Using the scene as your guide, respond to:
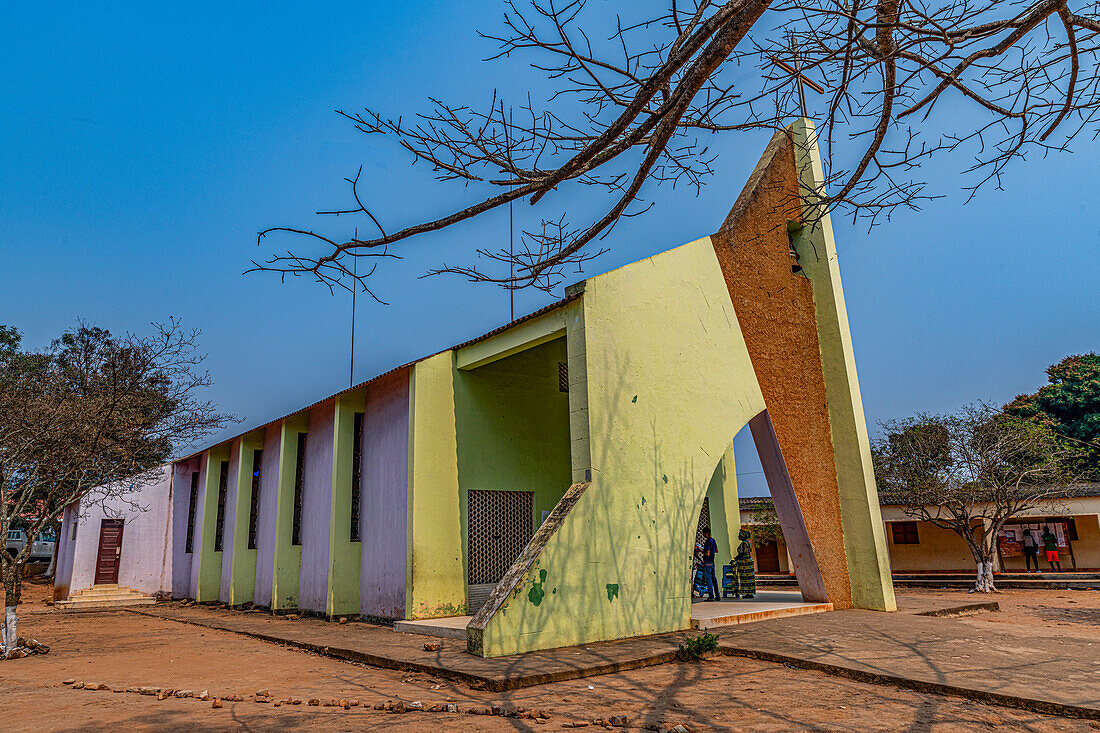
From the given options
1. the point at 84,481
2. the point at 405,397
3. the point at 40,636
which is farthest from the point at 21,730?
the point at 40,636

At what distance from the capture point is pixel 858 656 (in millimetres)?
7016

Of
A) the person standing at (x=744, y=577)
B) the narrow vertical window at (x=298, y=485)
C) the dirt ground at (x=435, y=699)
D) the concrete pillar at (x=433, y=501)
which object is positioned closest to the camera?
the dirt ground at (x=435, y=699)

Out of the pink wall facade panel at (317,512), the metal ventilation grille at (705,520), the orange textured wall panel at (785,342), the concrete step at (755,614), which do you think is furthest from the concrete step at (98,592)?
the orange textured wall panel at (785,342)

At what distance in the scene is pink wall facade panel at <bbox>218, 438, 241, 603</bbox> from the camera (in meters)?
16.2

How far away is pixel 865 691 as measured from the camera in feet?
19.5

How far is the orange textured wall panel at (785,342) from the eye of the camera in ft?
35.7

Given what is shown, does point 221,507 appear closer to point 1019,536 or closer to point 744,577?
point 744,577

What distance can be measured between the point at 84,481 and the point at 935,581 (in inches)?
845

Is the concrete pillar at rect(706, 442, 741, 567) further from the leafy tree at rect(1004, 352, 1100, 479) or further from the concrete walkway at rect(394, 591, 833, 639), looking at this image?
the leafy tree at rect(1004, 352, 1100, 479)

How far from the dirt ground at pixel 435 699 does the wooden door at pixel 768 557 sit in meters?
20.7

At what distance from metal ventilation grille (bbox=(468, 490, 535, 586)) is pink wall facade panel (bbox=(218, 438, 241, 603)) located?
7.52 meters

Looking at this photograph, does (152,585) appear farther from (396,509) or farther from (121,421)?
(396,509)

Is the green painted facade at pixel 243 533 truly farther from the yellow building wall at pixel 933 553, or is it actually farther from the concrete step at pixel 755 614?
the yellow building wall at pixel 933 553

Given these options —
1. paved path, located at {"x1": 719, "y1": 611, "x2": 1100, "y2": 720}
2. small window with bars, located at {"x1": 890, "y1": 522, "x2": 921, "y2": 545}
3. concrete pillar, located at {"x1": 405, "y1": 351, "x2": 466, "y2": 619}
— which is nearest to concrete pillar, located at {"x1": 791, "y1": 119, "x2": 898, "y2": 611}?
paved path, located at {"x1": 719, "y1": 611, "x2": 1100, "y2": 720}
